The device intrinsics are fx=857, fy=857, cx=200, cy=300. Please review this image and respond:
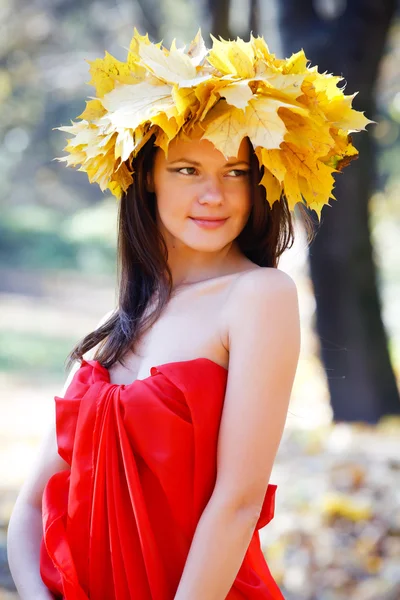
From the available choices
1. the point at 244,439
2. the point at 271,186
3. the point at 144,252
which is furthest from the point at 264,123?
the point at 244,439

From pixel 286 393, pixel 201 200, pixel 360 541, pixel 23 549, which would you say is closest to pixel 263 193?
pixel 201 200

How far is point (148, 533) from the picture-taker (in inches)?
75.0

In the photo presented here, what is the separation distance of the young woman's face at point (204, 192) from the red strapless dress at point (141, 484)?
330 mm

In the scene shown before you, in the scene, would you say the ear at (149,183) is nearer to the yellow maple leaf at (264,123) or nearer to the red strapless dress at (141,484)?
the yellow maple leaf at (264,123)

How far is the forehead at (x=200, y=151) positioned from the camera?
2.02 meters

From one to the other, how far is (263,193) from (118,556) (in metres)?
0.92

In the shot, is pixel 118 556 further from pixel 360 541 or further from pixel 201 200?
pixel 360 541

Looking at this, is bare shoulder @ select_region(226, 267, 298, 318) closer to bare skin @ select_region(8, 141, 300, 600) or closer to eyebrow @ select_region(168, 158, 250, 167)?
bare skin @ select_region(8, 141, 300, 600)

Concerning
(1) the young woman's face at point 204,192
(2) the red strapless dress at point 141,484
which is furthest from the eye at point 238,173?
(2) the red strapless dress at point 141,484

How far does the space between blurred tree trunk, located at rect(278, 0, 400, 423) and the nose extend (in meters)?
3.51

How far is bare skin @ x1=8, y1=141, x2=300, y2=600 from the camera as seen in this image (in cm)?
185

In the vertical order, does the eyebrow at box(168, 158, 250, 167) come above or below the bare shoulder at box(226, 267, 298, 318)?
above

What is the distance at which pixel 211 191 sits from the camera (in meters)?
2.03

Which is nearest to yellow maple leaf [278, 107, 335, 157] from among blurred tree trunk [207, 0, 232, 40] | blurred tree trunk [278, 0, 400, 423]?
blurred tree trunk [278, 0, 400, 423]
